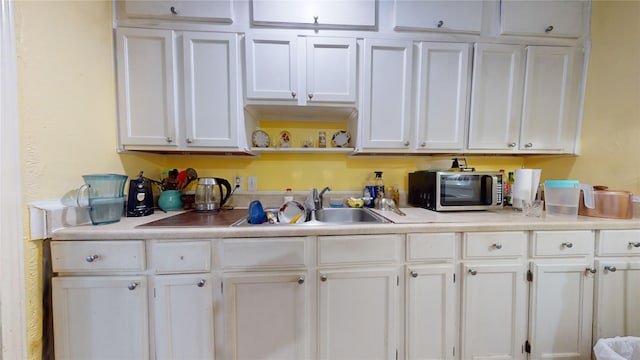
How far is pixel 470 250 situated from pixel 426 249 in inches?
10.0

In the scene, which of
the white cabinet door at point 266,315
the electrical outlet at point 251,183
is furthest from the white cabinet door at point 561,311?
the electrical outlet at point 251,183

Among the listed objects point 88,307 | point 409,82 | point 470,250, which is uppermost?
point 409,82

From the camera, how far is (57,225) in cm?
111

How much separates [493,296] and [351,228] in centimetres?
90

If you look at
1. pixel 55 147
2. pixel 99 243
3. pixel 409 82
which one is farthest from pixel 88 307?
pixel 409 82

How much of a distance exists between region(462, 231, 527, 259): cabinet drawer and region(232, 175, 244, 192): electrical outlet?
1.61 meters

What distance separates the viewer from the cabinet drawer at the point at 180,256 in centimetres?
114

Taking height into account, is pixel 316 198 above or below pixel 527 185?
below

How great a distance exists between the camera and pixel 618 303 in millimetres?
1306

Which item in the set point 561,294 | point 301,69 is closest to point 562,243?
point 561,294

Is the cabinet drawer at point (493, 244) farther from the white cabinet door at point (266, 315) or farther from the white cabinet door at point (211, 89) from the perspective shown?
the white cabinet door at point (211, 89)

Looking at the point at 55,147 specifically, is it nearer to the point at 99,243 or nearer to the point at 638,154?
the point at 99,243

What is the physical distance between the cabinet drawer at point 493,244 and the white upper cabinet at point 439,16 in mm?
1363

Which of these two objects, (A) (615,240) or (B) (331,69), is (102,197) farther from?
(A) (615,240)
